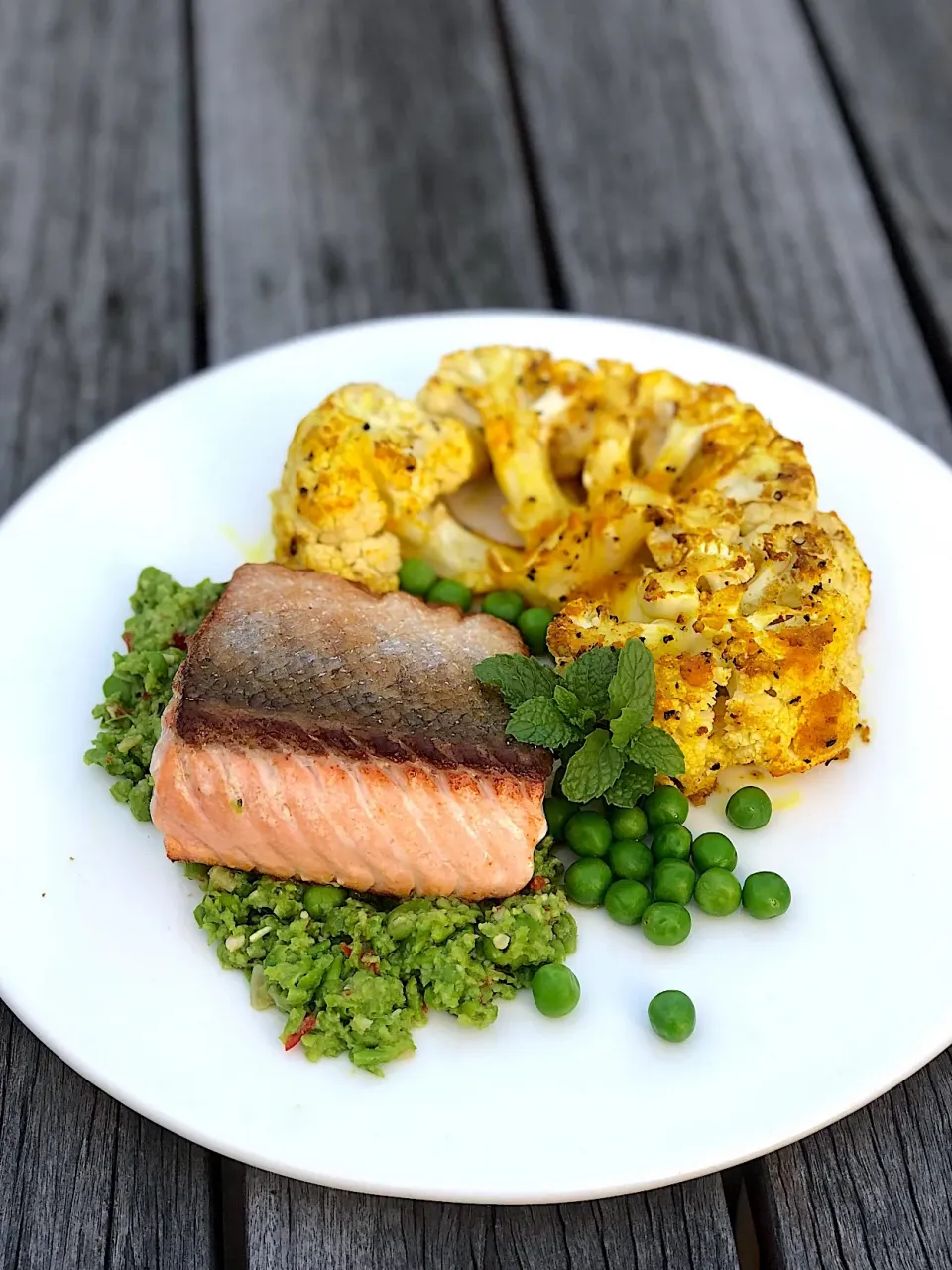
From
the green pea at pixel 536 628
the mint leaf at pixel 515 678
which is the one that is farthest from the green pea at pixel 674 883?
the green pea at pixel 536 628

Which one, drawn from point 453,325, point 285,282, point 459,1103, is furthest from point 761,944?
point 285,282

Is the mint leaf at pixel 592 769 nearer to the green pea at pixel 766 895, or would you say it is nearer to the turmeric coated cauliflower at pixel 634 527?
the turmeric coated cauliflower at pixel 634 527

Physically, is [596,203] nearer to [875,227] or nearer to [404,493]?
[875,227]

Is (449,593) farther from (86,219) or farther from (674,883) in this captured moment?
(86,219)

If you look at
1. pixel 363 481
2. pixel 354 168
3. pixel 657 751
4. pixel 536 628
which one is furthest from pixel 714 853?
pixel 354 168

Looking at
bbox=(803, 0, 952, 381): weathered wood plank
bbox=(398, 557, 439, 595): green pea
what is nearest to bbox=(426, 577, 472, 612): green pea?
bbox=(398, 557, 439, 595): green pea
